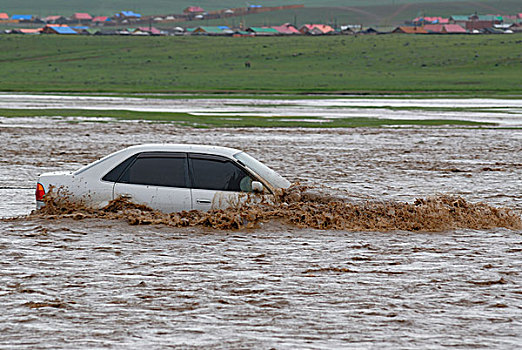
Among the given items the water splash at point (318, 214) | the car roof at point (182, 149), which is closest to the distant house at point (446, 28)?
the water splash at point (318, 214)

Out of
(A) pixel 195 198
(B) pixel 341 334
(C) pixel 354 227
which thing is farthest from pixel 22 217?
(B) pixel 341 334

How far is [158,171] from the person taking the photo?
11.8 m

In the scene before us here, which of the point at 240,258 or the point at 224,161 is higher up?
the point at 224,161

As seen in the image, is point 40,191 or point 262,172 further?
point 262,172

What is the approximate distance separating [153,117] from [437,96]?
75.8 feet

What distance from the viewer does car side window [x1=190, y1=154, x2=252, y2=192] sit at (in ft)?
38.1

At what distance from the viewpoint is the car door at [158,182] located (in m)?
11.6

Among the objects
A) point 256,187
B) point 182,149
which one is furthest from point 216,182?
point 182,149

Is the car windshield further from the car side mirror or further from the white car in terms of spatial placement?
the car side mirror

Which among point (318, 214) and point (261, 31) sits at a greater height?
point (261, 31)

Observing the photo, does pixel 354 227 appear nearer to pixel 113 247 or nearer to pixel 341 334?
pixel 113 247

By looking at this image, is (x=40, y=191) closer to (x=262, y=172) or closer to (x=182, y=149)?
(x=182, y=149)

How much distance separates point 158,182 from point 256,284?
10.0 feet

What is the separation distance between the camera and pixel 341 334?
289 inches
